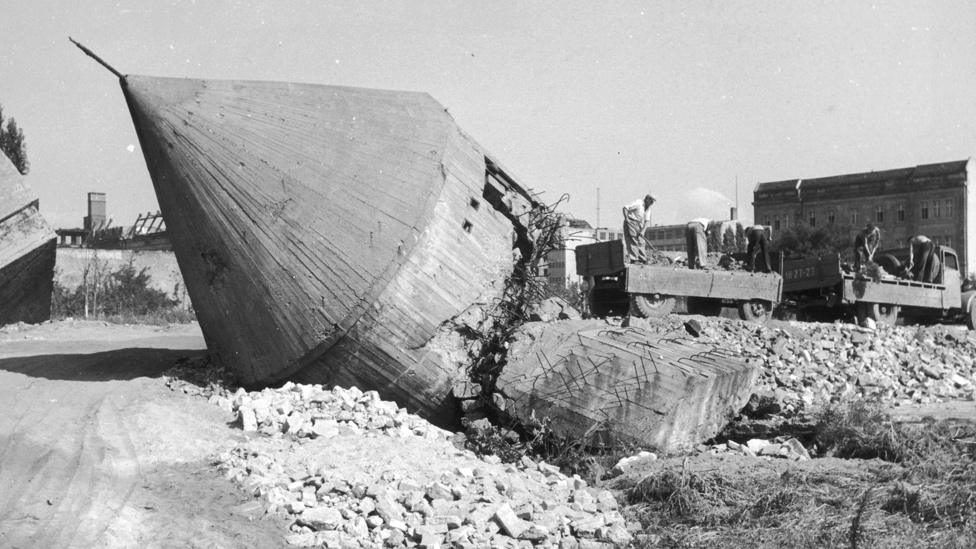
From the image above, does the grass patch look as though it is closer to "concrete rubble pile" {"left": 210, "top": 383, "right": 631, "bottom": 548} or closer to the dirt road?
"concrete rubble pile" {"left": 210, "top": 383, "right": 631, "bottom": 548}

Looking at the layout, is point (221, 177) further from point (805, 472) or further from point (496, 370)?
point (805, 472)

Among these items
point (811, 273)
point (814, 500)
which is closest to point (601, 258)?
point (811, 273)

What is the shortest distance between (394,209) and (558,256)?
31.4 m

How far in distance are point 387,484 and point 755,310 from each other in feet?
33.5

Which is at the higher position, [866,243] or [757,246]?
[866,243]

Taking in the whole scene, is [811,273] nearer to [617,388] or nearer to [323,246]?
[617,388]

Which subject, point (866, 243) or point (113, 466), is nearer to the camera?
point (113, 466)

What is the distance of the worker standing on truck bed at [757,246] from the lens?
50.1 ft

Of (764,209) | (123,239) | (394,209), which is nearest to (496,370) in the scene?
(394,209)

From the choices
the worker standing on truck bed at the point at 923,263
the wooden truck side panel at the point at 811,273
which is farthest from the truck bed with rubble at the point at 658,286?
the worker standing on truck bed at the point at 923,263

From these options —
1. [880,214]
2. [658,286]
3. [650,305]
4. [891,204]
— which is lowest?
[650,305]

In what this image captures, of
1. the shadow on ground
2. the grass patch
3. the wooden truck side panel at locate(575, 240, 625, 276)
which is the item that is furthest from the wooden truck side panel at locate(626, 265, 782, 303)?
the shadow on ground

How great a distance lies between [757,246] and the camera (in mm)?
15391

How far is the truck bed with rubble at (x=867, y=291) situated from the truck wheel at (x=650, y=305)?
4.07 meters
